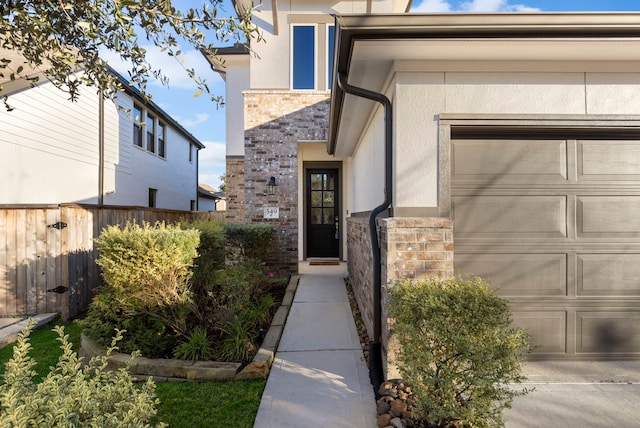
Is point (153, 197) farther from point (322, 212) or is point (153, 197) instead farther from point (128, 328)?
point (128, 328)

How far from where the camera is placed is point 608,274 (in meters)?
3.06

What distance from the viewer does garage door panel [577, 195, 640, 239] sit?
10.1 feet

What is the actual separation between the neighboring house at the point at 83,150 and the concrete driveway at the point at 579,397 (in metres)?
6.59

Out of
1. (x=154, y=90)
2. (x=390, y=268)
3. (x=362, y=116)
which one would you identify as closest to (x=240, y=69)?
(x=362, y=116)

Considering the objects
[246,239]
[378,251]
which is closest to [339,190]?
[246,239]

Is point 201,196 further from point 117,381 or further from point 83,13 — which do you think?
point 117,381

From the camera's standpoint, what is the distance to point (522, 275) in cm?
306

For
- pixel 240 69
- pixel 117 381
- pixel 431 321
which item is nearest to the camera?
pixel 117 381

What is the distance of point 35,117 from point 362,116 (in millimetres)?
7647

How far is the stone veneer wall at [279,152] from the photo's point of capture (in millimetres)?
7512

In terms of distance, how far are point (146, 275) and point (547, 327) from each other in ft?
13.6

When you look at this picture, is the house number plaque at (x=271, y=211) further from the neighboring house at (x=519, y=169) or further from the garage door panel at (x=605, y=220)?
the garage door panel at (x=605, y=220)

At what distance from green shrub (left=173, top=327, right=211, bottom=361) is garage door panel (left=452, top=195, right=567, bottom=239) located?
110 inches

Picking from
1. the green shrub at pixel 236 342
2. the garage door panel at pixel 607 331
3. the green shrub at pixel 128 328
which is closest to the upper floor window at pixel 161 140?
the green shrub at pixel 128 328
